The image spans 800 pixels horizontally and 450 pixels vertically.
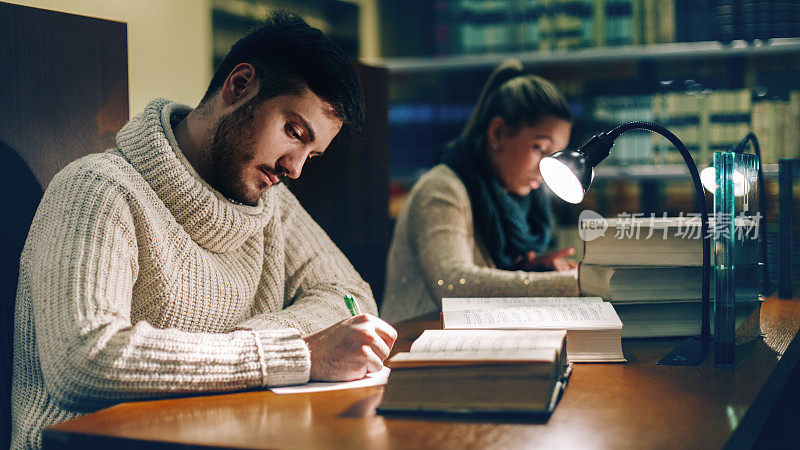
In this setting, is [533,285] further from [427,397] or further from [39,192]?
[39,192]

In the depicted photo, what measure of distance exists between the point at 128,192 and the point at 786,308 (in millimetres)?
1344

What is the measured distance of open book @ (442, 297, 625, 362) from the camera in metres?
1.09

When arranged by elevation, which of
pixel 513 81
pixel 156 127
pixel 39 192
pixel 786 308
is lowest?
pixel 786 308

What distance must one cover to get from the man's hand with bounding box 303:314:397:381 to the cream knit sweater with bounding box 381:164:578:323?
2.30 feet

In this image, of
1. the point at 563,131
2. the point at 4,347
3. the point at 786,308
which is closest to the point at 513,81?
the point at 563,131

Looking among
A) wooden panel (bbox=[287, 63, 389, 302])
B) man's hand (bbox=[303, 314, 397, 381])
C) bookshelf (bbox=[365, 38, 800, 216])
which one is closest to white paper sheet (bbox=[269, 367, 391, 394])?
man's hand (bbox=[303, 314, 397, 381])

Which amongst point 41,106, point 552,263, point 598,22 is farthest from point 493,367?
point 598,22

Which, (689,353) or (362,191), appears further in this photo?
(362,191)

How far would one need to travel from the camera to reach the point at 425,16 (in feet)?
11.4

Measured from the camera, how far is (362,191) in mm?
2164

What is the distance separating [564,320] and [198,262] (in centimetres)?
58

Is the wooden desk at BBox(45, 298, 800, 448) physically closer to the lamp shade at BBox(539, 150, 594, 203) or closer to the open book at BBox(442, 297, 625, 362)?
the open book at BBox(442, 297, 625, 362)

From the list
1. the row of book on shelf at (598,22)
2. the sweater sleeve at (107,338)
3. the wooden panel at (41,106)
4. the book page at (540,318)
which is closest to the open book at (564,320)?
the book page at (540,318)

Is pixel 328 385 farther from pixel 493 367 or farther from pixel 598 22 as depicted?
pixel 598 22
